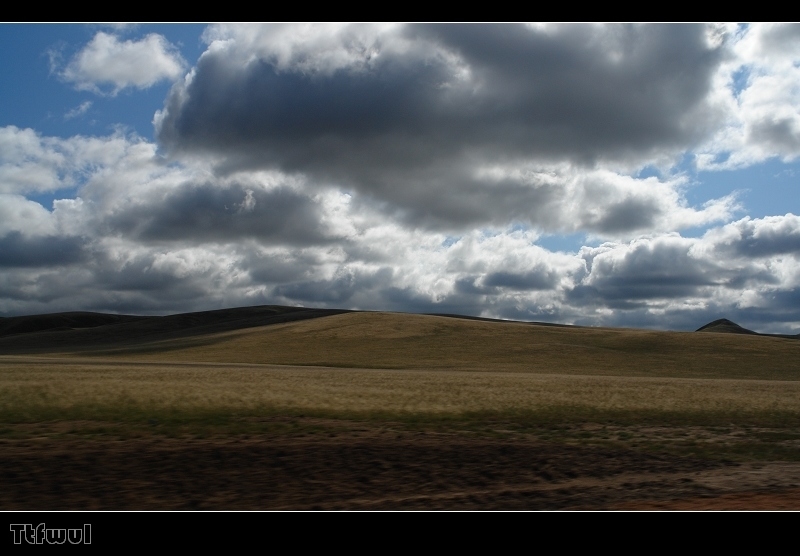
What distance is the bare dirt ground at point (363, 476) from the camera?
12055 mm

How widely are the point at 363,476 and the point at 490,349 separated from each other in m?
61.6

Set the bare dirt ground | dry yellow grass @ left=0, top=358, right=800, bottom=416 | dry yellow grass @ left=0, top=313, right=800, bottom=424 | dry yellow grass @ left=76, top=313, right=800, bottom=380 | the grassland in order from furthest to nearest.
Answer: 1. dry yellow grass @ left=76, top=313, right=800, bottom=380
2. dry yellow grass @ left=0, top=313, right=800, bottom=424
3. dry yellow grass @ left=0, top=358, right=800, bottom=416
4. the grassland
5. the bare dirt ground

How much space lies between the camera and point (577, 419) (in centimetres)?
2358

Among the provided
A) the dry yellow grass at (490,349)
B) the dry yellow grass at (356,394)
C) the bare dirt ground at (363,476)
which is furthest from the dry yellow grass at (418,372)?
the bare dirt ground at (363,476)

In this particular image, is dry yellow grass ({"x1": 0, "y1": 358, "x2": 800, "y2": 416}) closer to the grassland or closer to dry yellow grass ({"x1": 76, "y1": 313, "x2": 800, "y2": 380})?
the grassland

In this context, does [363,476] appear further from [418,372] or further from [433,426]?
[418,372]

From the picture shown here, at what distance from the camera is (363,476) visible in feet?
45.6

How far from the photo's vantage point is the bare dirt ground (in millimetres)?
12055

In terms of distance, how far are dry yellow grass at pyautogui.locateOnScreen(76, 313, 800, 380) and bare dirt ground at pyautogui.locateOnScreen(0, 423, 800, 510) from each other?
4068cm

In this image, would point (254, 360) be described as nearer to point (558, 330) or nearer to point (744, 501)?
point (558, 330)

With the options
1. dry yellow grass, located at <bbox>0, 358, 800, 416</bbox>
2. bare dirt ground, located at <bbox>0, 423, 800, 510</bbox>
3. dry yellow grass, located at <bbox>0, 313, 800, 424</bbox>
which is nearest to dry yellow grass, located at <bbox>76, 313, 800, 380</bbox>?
dry yellow grass, located at <bbox>0, 313, 800, 424</bbox>

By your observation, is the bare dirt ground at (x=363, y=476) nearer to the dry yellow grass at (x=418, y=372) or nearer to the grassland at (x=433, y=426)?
the grassland at (x=433, y=426)
